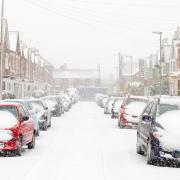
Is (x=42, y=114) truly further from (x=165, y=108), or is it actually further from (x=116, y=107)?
(x=116, y=107)

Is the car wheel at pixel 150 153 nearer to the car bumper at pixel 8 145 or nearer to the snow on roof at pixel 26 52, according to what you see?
the car bumper at pixel 8 145

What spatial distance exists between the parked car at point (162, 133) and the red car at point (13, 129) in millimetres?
3234

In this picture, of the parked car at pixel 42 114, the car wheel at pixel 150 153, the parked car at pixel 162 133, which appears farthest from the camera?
the parked car at pixel 42 114

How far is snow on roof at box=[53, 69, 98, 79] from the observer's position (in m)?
191

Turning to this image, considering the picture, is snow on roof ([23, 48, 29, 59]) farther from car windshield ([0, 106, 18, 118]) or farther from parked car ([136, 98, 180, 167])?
parked car ([136, 98, 180, 167])

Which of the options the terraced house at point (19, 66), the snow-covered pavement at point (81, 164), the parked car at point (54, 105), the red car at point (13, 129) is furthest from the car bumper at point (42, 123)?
the terraced house at point (19, 66)

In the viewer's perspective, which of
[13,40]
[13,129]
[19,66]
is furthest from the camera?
[19,66]

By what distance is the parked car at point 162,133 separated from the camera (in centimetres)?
1464

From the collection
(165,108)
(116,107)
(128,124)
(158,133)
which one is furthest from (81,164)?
(116,107)

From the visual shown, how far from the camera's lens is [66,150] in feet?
61.8

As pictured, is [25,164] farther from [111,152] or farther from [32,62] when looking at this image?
[32,62]

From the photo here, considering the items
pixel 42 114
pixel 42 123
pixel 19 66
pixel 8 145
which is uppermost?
pixel 19 66

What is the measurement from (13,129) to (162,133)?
4.16 m

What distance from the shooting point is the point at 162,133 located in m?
14.9
